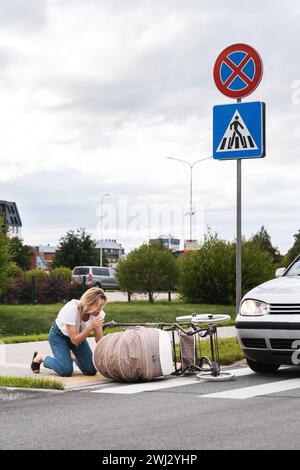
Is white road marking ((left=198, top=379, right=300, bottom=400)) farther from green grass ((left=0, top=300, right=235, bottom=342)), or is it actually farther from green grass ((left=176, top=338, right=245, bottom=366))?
green grass ((left=0, top=300, right=235, bottom=342))

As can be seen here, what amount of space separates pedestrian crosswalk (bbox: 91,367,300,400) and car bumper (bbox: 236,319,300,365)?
0.25 m

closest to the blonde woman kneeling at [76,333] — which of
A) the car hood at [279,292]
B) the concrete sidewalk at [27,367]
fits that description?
the concrete sidewalk at [27,367]

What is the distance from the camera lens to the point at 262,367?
418 inches

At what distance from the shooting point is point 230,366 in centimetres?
1142

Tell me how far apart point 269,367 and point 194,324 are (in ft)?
3.55

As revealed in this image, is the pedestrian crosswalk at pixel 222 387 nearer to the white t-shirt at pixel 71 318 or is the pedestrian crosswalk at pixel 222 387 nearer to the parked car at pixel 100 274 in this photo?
the white t-shirt at pixel 71 318

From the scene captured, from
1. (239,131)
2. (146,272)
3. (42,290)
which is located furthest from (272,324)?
(146,272)

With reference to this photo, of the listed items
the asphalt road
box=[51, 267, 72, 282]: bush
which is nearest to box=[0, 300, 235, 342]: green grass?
box=[51, 267, 72, 282]: bush

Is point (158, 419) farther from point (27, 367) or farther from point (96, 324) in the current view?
point (27, 367)

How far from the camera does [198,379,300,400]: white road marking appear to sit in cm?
863

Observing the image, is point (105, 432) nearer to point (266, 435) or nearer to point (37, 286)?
point (266, 435)

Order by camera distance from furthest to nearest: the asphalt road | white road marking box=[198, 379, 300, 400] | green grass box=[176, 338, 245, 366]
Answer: green grass box=[176, 338, 245, 366] → white road marking box=[198, 379, 300, 400] → the asphalt road

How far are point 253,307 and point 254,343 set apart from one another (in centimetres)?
41

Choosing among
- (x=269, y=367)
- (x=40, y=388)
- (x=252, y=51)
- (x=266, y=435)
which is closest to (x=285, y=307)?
(x=269, y=367)
